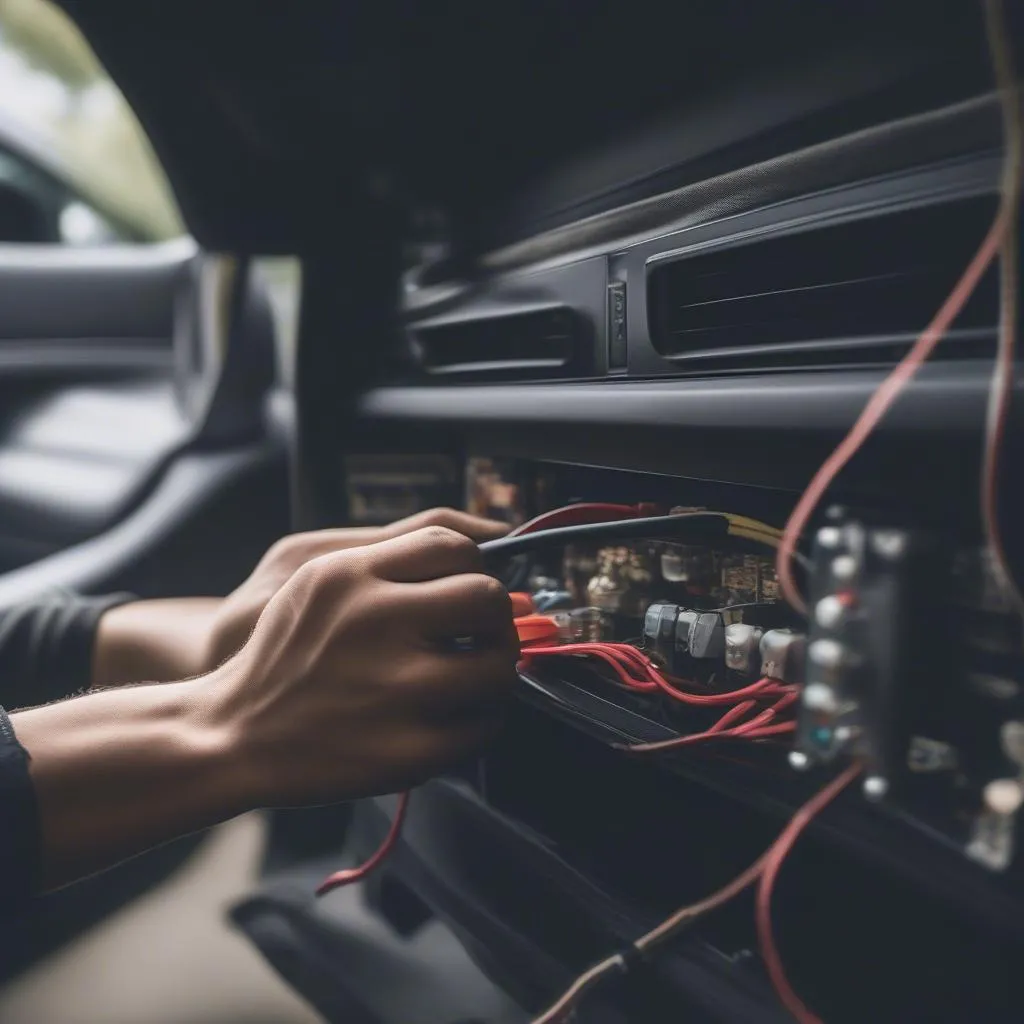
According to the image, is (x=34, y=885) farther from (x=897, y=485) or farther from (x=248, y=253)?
(x=248, y=253)

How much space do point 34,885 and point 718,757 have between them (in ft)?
1.15

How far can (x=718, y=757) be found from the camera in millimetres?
509

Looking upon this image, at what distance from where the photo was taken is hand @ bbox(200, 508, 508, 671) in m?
0.65

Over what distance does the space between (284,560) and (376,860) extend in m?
0.24

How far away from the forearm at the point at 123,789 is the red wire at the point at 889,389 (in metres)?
0.29

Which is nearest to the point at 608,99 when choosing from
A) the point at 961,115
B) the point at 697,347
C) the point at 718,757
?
the point at 697,347

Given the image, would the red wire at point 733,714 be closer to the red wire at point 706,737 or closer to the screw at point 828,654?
the red wire at point 706,737

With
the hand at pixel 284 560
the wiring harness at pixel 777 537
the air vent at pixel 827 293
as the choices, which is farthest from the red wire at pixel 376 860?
the air vent at pixel 827 293

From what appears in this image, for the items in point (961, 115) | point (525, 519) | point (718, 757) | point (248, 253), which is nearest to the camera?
point (961, 115)

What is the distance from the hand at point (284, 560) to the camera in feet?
2.12

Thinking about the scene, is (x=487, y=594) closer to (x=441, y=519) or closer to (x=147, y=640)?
(x=441, y=519)

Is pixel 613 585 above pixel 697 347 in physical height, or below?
below

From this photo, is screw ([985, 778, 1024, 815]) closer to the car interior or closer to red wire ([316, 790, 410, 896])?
the car interior

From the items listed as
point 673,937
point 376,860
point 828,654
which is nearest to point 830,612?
point 828,654
